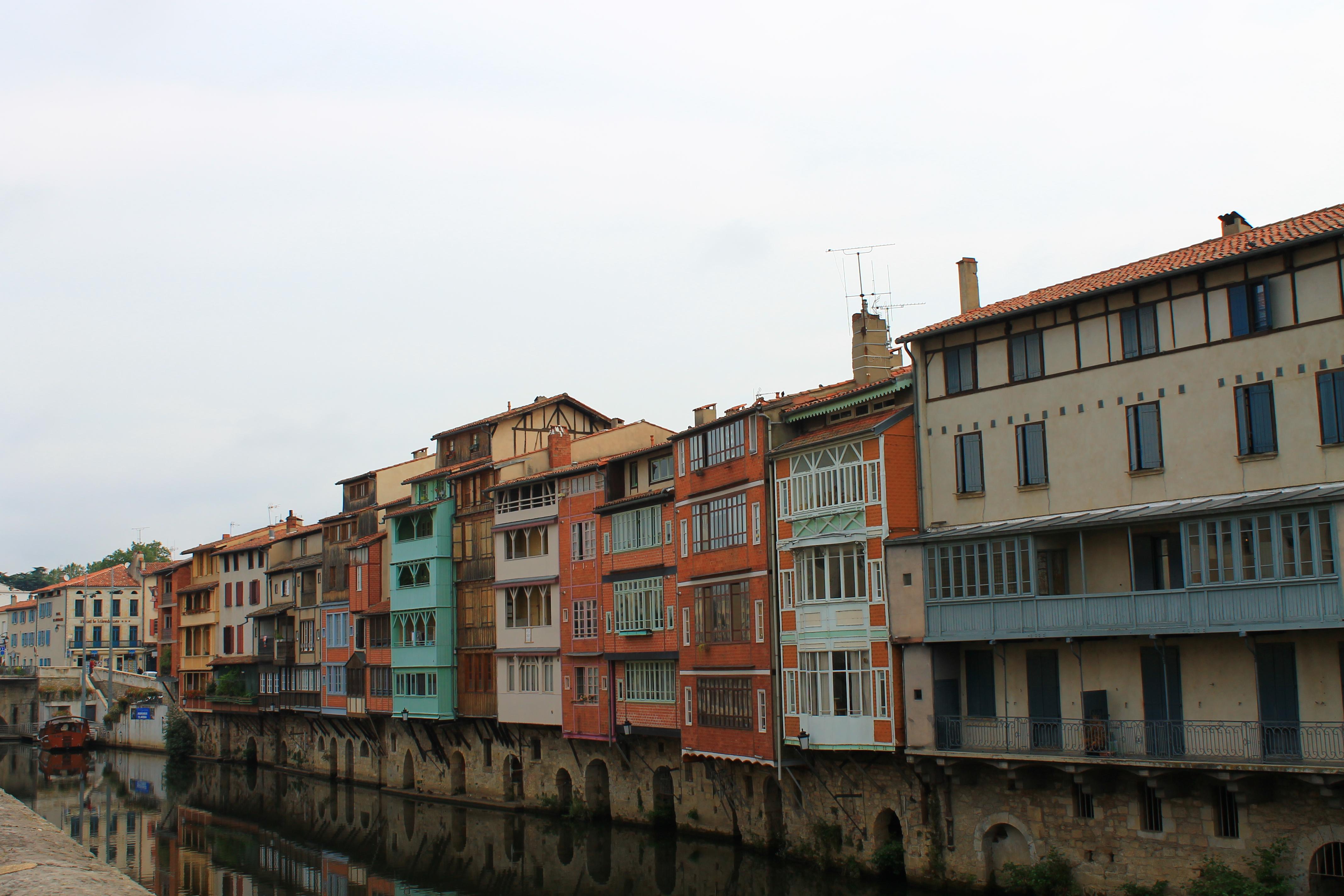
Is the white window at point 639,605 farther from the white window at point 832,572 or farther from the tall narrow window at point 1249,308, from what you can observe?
the tall narrow window at point 1249,308

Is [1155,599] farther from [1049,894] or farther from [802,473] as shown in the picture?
[802,473]

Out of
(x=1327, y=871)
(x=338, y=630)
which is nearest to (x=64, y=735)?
(x=338, y=630)

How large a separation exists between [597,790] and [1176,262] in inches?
1311

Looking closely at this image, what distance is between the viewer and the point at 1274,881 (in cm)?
2788

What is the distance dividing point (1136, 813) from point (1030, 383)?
11697 millimetres

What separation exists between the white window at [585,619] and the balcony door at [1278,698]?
28899 millimetres

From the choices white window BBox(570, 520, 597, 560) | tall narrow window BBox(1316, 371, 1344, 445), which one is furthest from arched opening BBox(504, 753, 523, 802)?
tall narrow window BBox(1316, 371, 1344, 445)

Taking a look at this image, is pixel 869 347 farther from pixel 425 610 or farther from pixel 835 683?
pixel 425 610

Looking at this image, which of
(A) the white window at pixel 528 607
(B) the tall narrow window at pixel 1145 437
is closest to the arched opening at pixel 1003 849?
(B) the tall narrow window at pixel 1145 437

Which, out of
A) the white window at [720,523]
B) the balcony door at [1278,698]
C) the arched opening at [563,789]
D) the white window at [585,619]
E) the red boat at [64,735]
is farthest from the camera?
the red boat at [64,735]

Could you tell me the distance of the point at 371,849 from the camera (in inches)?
2148

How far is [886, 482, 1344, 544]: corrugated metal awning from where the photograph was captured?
27953 mm

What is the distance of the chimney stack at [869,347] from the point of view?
43094 millimetres

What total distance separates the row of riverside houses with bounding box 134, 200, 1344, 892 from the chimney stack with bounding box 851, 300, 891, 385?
113 millimetres
